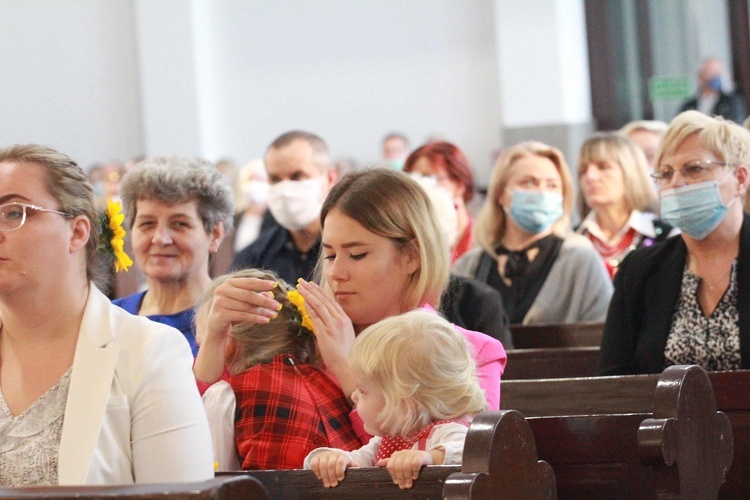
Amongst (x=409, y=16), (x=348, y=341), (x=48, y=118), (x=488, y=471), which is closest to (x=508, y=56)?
(x=409, y=16)

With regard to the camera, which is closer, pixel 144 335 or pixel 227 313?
pixel 144 335

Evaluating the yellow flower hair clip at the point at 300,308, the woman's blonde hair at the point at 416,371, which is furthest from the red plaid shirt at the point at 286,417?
the woman's blonde hair at the point at 416,371

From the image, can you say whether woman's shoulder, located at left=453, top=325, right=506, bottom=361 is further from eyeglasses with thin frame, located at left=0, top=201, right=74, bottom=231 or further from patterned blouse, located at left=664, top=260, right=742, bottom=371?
patterned blouse, located at left=664, top=260, right=742, bottom=371

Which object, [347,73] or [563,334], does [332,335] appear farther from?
[347,73]

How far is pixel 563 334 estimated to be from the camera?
4562 millimetres

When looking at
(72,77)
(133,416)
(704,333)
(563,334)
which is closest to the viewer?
(133,416)

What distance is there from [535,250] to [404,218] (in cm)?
231

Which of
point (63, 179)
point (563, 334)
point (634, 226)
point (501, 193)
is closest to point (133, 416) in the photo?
point (63, 179)

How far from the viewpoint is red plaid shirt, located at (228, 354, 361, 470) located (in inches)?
108

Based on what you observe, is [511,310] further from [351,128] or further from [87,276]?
[351,128]

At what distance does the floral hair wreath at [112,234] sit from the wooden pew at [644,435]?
111 cm

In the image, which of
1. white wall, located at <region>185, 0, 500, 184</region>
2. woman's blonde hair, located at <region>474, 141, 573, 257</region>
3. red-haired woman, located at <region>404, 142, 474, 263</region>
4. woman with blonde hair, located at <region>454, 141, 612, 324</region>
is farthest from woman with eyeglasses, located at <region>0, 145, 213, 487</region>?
white wall, located at <region>185, 0, 500, 184</region>

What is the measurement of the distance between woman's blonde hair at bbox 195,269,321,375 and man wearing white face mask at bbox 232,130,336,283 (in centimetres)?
198

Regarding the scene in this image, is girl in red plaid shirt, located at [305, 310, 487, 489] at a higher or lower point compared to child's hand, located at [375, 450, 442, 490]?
higher
